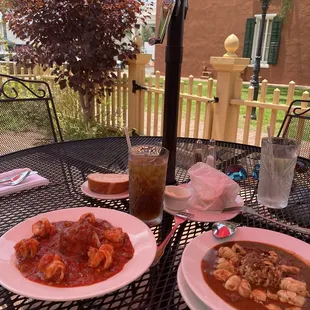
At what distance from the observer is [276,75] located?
41.3 feet

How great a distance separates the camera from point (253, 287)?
619mm

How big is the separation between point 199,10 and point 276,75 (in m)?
4.11

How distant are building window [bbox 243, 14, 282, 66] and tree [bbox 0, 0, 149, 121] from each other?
30.7 feet

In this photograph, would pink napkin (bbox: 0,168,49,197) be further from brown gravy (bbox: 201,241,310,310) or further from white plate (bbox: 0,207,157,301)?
brown gravy (bbox: 201,241,310,310)

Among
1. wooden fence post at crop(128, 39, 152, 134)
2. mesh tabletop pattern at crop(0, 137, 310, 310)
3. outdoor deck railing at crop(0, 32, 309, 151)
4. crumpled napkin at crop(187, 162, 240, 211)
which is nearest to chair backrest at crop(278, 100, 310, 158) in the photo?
mesh tabletop pattern at crop(0, 137, 310, 310)

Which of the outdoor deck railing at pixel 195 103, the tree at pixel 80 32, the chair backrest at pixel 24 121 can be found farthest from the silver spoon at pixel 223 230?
the tree at pixel 80 32

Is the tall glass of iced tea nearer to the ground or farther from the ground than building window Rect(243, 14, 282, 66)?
nearer to the ground

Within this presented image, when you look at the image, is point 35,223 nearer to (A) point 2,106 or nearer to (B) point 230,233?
(B) point 230,233

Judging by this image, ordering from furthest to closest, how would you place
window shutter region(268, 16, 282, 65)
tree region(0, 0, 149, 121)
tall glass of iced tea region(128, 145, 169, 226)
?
window shutter region(268, 16, 282, 65), tree region(0, 0, 149, 121), tall glass of iced tea region(128, 145, 169, 226)

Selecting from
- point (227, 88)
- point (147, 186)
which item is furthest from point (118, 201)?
point (227, 88)

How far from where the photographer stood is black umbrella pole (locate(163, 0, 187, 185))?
96 cm

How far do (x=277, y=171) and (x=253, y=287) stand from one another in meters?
0.53

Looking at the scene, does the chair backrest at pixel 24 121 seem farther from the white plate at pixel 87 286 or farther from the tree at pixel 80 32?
the tree at pixel 80 32

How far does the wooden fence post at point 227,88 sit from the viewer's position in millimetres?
3363
